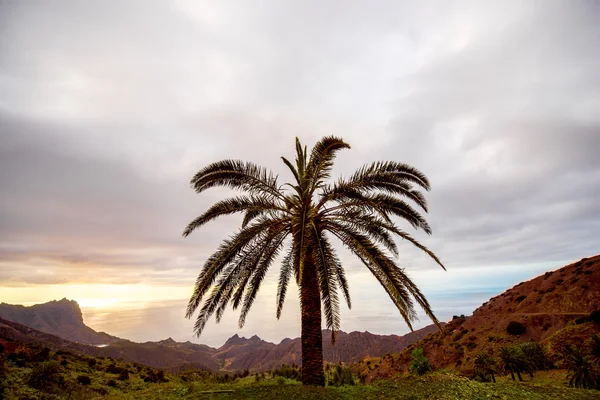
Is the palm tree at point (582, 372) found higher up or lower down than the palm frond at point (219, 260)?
lower down

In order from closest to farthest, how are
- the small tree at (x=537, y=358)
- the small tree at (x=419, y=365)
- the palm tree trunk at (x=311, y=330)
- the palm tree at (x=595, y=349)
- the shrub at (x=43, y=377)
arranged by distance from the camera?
the palm tree trunk at (x=311, y=330) < the shrub at (x=43, y=377) < the palm tree at (x=595, y=349) < the small tree at (x=537, y=358) < the small tree at (x=419, y=365)

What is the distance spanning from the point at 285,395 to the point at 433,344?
52.6 meters

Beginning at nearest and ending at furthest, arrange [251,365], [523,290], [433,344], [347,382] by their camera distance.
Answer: [347,382] → [433,344] → [523,290] → [251,365]

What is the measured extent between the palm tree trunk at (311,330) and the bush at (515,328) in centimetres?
4443

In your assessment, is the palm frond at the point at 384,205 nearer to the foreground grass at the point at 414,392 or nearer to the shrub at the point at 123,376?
the foreground grass at the point at 414,392

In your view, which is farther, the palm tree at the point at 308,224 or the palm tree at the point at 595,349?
the palm tree at the point at 595,349

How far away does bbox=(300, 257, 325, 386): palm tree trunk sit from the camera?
38.8ft

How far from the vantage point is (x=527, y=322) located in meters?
43.4

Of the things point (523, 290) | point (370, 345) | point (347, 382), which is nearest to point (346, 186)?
point (347, 382)

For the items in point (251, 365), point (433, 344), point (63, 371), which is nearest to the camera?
point (63, 371)

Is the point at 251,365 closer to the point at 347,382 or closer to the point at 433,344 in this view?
the point at 433,344

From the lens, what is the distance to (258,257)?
13.0 m

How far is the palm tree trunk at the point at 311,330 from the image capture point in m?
11.8

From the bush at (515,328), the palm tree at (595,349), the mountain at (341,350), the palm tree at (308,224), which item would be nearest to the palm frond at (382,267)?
the palm tree at (308,224)
